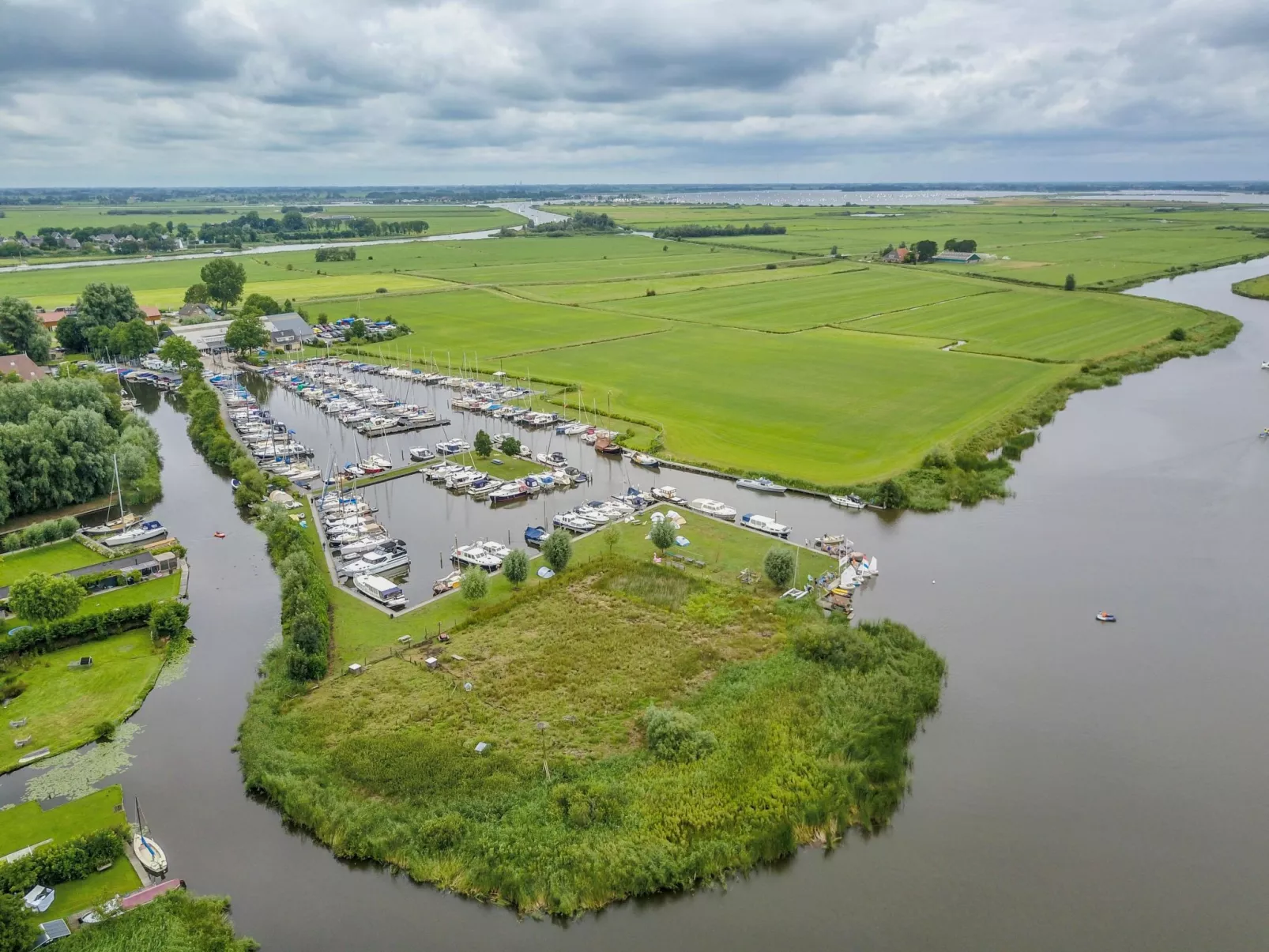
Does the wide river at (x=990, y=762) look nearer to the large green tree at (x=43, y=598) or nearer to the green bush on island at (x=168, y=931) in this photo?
the green bush on island at (x=168, y=931)

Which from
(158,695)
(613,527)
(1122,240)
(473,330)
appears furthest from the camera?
(1122,240)

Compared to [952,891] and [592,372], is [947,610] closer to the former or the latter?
[952,891]

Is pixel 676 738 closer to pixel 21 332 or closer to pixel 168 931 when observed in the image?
pixel 168 931

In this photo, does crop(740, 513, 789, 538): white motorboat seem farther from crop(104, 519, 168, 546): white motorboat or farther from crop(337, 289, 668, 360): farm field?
crop(337, 289, 668, 360): farm field

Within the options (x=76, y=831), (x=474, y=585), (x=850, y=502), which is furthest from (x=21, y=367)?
(x=850, y=502)

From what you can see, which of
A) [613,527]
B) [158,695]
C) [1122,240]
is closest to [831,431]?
[613,527]

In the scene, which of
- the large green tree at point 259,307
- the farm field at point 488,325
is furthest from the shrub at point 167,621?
the large green tree at point 259,307
